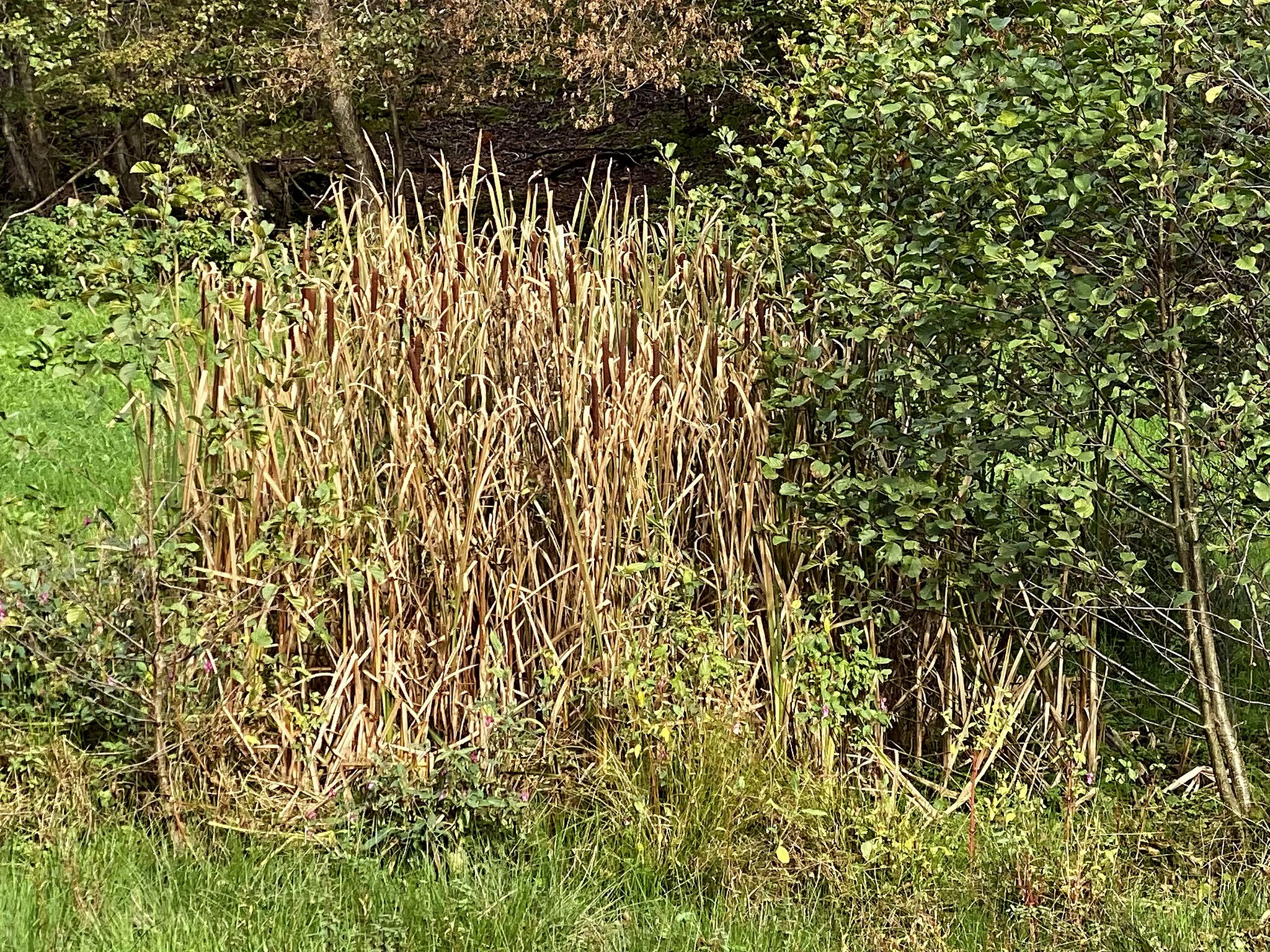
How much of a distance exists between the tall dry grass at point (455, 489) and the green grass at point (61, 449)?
18.3 inches

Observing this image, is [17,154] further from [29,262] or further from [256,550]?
[256,550]

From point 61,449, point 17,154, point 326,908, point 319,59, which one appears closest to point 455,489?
point 326,908

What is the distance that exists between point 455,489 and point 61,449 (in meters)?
4.30

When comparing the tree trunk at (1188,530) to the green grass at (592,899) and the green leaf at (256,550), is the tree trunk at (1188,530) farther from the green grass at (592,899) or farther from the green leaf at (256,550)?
the green leaf at (256,550)

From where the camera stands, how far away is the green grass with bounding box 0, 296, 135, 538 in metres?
5.36

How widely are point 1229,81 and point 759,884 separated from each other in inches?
85.9

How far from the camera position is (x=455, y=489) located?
3.50 metres

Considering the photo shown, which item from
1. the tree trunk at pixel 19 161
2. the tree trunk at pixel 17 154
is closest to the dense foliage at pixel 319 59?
the tree trunk at pixel 17 154

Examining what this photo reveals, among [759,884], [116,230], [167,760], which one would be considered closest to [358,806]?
[167,760]

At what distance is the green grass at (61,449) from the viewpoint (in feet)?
17.6

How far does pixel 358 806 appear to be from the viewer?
333 centimetres

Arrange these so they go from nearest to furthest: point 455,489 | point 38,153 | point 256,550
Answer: point 256,550
point 455,489
point 38,153

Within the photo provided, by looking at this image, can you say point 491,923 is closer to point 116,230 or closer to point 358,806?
point 358,806

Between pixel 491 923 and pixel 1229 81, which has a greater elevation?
pixel 1229 81
